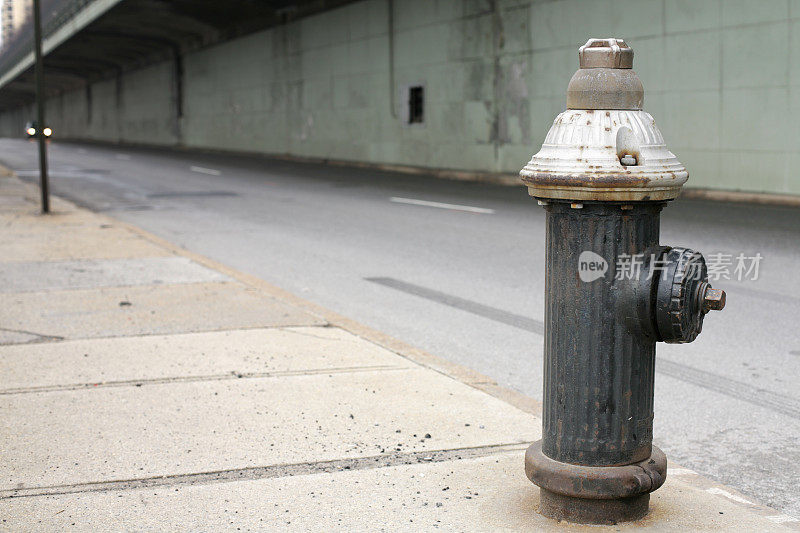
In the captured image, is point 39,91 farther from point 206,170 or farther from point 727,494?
point 727,494

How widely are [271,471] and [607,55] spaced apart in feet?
6.48

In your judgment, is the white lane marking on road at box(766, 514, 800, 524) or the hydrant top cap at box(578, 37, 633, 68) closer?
the hydrant top cap at box(578, 37, 633, 68)

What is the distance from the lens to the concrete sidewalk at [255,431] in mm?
3279

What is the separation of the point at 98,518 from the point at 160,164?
27.5 metres

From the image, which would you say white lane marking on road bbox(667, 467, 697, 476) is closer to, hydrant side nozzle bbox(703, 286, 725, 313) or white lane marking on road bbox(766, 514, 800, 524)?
white lane marking on road bbox(766, 514, 800, 524)

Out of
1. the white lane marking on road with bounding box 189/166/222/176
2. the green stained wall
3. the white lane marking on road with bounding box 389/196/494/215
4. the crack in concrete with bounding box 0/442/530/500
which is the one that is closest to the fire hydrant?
the crack in concrete with bounding box 0/442/530/500

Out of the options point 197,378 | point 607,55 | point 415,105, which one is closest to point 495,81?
point 415,105

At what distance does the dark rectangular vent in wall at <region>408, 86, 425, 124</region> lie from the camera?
24.8m

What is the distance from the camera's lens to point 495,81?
2169cm

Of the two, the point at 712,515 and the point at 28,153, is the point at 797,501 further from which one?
the point at 28,153

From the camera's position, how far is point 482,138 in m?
22.2

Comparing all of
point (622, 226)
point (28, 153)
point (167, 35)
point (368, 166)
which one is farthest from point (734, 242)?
point (167, 35)

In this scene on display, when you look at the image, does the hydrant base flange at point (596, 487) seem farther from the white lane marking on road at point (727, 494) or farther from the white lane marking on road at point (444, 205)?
the white lane marking on road at point (444, 205)

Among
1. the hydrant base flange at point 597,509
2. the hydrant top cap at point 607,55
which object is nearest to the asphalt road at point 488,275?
the hydrant base flange at point 597,509
